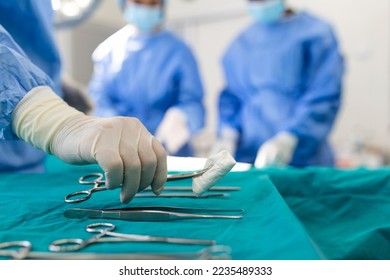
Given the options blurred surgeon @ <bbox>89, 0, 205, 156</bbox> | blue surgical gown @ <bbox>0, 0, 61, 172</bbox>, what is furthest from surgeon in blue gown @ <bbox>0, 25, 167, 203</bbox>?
blurred surgeon @ <bbox>89, 0, 205, 156</bbox>

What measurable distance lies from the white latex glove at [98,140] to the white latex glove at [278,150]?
3.75 feet

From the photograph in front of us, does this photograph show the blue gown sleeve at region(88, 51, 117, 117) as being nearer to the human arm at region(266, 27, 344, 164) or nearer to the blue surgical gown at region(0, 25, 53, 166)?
the human arm at region(266, 27, 344, 164)

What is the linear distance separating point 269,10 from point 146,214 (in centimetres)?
182

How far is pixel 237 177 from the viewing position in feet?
3.51

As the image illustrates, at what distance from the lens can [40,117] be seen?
821 mm

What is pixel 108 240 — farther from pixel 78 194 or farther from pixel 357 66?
pixel 357 66

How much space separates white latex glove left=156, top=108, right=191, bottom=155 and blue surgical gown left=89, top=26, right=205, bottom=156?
6 centimetres

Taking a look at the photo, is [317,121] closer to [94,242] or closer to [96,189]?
[96,189]

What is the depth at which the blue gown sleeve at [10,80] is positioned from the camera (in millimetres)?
808

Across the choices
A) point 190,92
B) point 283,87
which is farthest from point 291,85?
point 190,92

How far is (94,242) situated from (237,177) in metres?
0.56

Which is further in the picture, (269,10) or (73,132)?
(269,10)
